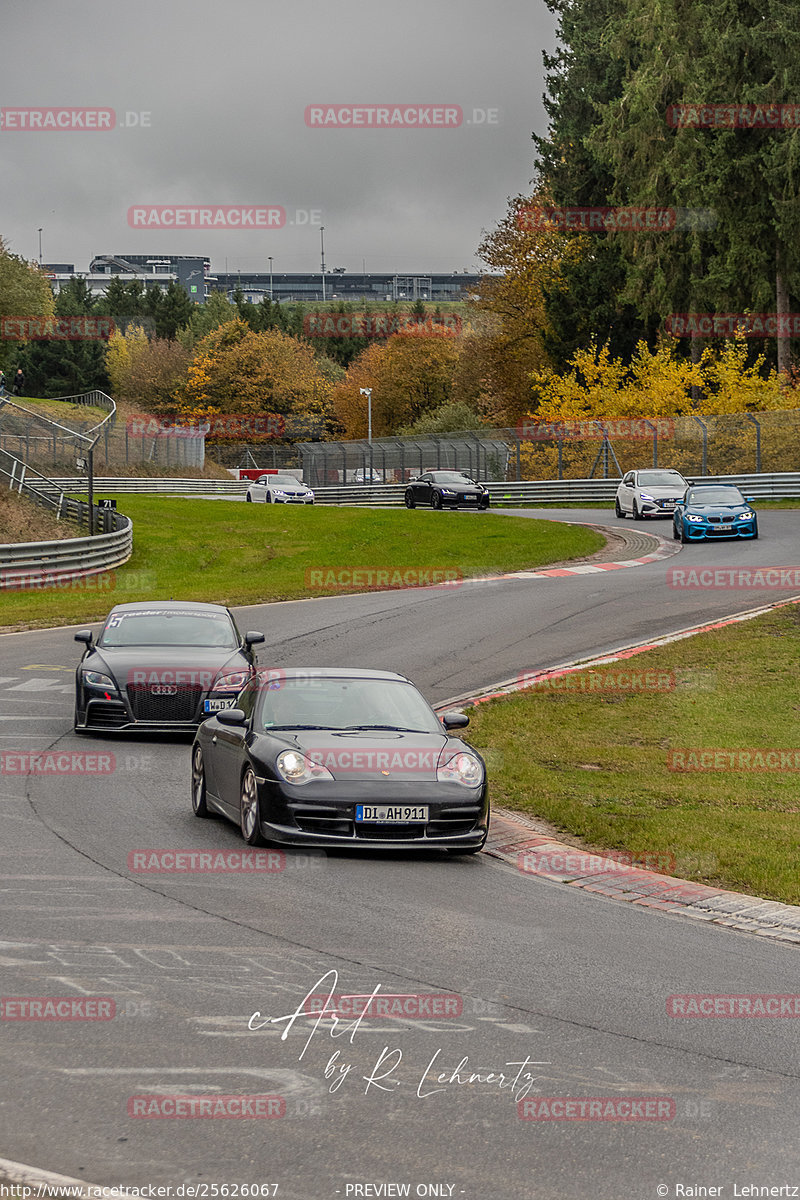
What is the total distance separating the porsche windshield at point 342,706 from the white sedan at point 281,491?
49635 mm

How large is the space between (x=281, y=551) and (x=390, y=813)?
3147 cm

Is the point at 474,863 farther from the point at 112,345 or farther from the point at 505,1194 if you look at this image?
the point at 112,345

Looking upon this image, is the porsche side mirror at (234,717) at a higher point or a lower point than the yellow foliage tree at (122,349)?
lower

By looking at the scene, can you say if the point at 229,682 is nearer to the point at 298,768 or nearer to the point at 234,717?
the point at 234,717

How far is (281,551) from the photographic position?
41.5 meters

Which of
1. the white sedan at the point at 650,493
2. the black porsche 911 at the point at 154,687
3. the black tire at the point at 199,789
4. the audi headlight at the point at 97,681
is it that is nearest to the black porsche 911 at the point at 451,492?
the white sedan at the point at 650,493

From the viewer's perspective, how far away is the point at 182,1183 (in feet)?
15.5

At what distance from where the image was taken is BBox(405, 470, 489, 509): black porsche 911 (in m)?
52.5

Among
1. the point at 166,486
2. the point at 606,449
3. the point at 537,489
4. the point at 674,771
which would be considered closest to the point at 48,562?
the point at 674,771

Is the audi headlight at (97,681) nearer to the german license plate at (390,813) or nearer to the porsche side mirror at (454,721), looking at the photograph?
the porsche side mirror at (454,721)

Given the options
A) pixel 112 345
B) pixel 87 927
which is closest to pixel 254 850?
pixel 87 927

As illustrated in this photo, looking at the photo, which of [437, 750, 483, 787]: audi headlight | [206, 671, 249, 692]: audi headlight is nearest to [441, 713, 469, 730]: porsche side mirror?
[437, 750, 483, 787]: audi headlight

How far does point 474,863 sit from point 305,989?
3852 millimetres

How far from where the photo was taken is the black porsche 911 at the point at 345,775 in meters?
10.3
